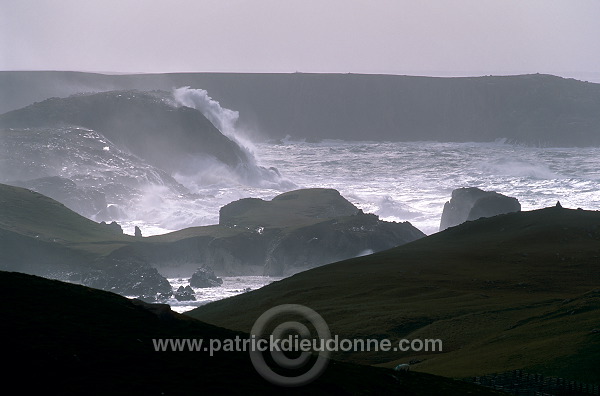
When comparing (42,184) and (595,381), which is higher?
(42,184)

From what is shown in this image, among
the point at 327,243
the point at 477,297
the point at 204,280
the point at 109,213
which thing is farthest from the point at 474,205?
the point at 109,213

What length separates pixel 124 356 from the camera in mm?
30281

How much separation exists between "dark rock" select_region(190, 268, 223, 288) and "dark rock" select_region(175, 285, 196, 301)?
199 inches

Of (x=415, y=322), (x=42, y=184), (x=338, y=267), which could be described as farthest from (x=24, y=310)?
(x=42, y=184)

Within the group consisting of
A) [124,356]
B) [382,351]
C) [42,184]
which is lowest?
[382,351]

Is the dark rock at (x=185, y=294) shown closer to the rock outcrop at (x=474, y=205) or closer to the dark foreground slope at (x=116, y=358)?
the rock outcrop at (x=474, y=205)

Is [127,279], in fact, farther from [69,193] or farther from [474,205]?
[69,193]

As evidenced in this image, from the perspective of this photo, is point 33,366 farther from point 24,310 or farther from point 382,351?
point 382,351

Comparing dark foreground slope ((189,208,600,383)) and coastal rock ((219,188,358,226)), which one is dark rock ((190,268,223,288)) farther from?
coastal rock ((219,188,358,226))

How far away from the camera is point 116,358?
98.0 feet

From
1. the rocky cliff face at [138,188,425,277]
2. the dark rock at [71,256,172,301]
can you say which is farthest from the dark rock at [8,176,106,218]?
the dark rock at [71,256,172,301]

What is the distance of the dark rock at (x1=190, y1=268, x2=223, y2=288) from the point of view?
100062 millimetres

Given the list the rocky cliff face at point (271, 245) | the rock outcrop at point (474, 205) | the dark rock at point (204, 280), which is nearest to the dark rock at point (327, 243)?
the rocky cliff face at point (271, 245)

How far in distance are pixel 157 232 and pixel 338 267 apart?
2581 inches
